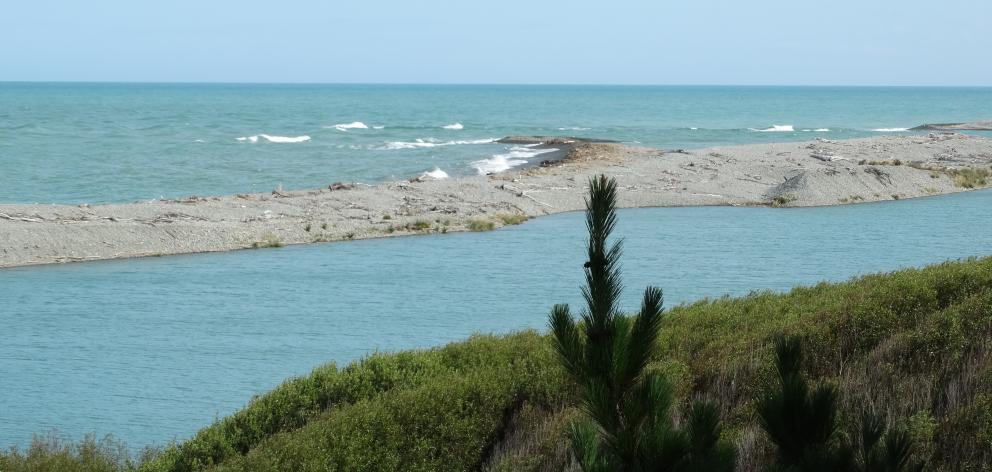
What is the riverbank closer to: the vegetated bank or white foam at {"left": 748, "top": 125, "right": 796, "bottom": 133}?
the vegetated bank

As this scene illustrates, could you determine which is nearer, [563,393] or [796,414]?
[796,414]

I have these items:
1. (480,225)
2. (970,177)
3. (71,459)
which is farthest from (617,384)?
(970,177)

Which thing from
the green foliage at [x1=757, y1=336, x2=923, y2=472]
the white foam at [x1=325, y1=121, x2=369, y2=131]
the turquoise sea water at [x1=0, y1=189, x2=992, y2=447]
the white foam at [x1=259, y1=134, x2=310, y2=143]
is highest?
the green foliage at [x1=757, y1=336, x2=923, y2=472]

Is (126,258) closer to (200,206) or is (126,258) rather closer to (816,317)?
(200,206)

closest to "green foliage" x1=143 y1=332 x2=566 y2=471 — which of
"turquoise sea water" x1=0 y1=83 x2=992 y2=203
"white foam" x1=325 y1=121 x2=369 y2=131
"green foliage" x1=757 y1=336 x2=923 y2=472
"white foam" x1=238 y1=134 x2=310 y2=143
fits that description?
"green foliage" x1=757 y1=336 x2=923 y2=472

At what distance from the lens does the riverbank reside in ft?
101

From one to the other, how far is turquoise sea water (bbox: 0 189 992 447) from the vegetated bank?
2.85m

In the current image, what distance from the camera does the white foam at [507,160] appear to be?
54.5 meters

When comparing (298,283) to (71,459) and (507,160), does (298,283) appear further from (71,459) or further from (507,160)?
(507,160)

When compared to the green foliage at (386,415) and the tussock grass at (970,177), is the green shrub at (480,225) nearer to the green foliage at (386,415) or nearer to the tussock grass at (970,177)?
the green foliage at (386,415)

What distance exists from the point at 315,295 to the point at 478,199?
16.0m

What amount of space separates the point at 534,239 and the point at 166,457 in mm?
22470

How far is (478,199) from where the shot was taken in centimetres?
3988

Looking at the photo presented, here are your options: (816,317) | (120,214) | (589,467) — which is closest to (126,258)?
(120,214)
